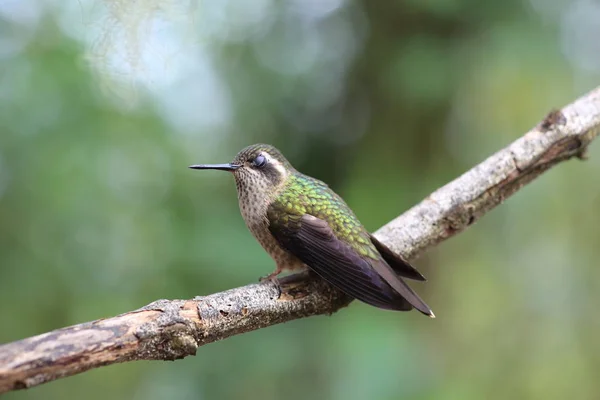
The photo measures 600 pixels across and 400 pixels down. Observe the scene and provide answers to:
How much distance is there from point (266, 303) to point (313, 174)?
86.9 inches

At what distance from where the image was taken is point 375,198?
3717mm

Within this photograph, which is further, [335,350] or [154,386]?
[154,386]

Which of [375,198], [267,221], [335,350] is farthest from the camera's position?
[375,198]

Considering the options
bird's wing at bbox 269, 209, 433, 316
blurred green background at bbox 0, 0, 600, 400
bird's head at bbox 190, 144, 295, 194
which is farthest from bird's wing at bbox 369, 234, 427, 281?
blurred green background at bbox 0, 0, 600, 400

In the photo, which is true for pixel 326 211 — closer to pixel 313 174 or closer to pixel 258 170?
pixel 258 170

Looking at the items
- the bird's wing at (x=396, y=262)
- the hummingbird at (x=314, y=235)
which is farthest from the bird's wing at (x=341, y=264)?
the bird's wing at (x=396, y=262)

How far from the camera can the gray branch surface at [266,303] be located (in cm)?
131

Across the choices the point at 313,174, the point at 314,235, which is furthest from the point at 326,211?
the point at 313,174

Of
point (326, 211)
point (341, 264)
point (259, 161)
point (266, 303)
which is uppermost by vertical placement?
point (259, 161)

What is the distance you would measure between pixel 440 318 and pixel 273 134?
1.76 m

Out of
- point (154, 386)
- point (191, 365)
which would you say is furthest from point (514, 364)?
point (154, 386)

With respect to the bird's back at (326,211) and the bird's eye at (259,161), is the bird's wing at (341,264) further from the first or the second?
the bird's eye at (259,161)

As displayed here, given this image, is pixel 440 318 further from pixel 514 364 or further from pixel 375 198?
pixel 375 198

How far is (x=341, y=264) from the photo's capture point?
2.10m
